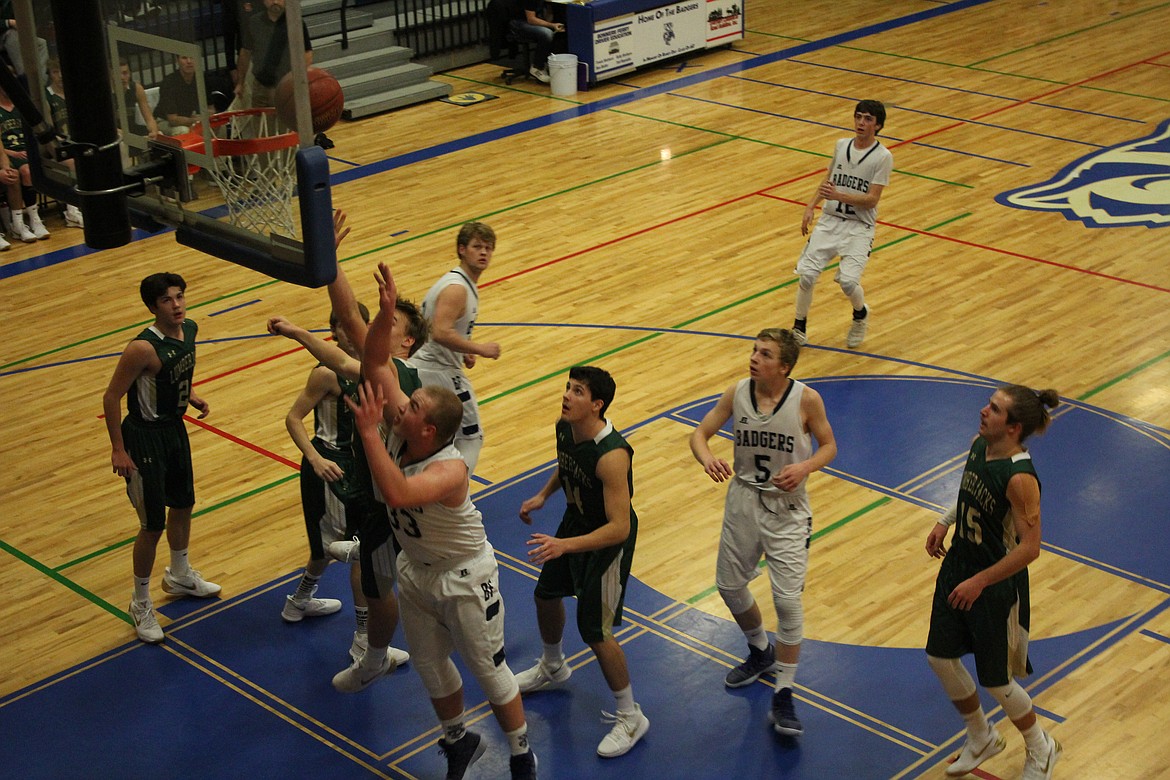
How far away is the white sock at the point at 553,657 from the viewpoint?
669 cm

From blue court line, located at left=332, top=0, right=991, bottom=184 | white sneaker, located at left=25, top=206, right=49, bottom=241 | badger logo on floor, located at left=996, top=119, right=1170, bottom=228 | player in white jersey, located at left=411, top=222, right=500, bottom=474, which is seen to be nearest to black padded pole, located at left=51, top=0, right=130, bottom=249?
player in white jersey, located at left=411, top=222, right=500, bottom=474

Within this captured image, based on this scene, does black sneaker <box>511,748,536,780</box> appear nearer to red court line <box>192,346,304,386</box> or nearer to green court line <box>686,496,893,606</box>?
green court line <box>686,496,893,606</box>

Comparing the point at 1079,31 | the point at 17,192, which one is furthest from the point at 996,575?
the point at 1079,31

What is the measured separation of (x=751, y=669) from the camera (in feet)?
22.2

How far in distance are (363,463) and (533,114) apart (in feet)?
38.3

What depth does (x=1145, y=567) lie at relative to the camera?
7.65 m

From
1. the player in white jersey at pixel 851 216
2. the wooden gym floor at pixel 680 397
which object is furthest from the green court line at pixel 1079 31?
the player in white jersey at pixel 851 216

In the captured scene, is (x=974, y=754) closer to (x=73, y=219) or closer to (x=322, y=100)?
(x=322, y=100)

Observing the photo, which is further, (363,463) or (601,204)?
(601,204)

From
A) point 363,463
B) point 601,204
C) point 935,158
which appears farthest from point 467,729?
point 935,158

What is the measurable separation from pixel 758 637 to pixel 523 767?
4.82ft

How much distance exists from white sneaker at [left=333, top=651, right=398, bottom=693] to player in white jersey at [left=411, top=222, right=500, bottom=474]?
4.29 ft

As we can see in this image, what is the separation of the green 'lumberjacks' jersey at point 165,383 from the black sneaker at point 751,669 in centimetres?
316

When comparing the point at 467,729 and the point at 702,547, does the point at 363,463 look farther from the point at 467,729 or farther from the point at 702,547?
the point at 702,547
